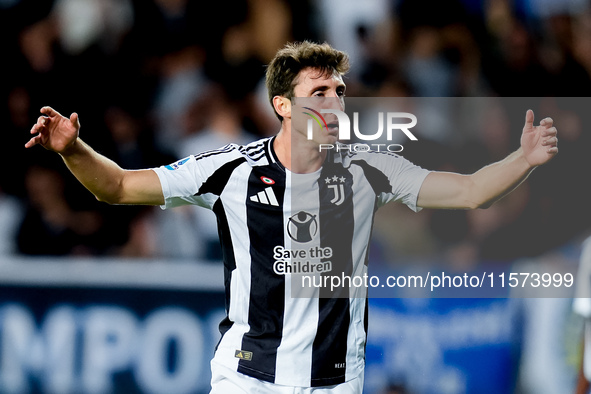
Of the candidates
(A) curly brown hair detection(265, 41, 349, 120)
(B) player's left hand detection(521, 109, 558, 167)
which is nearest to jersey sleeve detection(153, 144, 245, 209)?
(A) curly brown hair detection(265, 41, 349, 120)

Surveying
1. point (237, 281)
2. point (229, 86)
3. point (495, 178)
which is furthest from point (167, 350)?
point (495, 178)

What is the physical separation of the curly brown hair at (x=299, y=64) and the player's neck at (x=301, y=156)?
0.83 feet

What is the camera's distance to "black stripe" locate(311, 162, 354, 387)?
3385 millimetres

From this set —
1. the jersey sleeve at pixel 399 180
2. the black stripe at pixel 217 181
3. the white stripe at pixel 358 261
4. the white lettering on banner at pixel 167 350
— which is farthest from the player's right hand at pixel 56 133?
the white lettering on banner at pixel 167 350

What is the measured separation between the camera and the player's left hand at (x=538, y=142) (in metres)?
3.45

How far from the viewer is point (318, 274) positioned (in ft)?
11.4

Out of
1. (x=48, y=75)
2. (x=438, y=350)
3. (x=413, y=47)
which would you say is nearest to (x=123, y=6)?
(x=48, y=75)

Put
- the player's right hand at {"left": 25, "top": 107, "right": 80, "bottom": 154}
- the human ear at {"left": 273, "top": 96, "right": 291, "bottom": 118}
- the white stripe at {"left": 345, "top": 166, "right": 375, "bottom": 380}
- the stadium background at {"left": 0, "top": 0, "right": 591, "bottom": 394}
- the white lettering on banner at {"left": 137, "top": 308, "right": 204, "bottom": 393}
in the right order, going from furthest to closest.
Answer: the white lettering on banner at {"left": 137, "top": 308, "right": 204, "bottom": 393}, the stadium background at {"left": 0, "top": 0, "right": 591, "bottom": 394}, the human ear at {"left": 273, "top": 96, "right": 291, "bottom": 118}, the white stripe at {"left": 345, "top": 166, "right": 375, "bottom": 380}, the player's right hand at {"left": 25, "top": 107, "right": 80, "bottom": 154}

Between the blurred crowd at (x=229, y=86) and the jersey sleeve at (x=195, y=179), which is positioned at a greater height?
the blurred crowd at (x=229, y=86)

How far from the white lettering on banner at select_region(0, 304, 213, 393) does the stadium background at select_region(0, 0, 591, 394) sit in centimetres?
1

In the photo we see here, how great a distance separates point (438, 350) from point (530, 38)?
2700mm

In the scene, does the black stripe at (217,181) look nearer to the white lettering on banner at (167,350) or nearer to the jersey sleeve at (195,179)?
the jersey sleeve at (195,179)

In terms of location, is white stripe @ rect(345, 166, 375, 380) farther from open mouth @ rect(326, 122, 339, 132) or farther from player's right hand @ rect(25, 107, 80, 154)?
player's right hand @ rect(25, 107, 80, 154)

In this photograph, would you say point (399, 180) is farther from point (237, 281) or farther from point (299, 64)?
point (237, 281)
